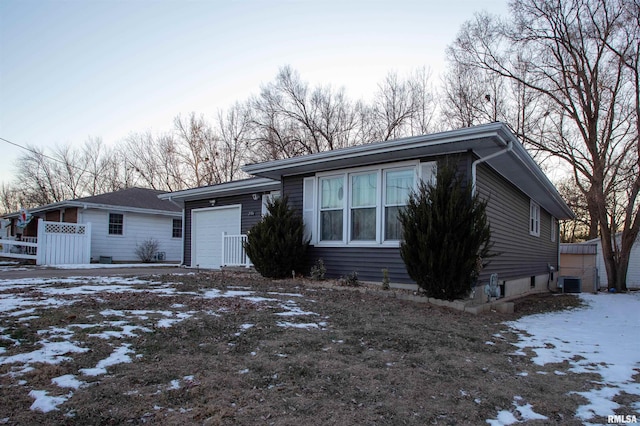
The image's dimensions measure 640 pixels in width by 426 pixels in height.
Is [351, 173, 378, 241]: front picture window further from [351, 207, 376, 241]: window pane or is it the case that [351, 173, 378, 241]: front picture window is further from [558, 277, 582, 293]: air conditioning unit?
[558, 277, 582, 293]: air conditioning unit

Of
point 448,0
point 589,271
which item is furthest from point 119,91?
point 589,271

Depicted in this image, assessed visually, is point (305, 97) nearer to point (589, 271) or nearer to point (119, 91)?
point (119, 91)

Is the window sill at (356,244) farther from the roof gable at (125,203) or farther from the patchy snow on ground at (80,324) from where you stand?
the roof gable at (125,203)

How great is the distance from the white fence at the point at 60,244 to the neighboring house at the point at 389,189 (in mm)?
8581

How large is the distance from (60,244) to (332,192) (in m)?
11.3

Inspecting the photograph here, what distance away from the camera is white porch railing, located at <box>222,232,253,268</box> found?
38.1 feet

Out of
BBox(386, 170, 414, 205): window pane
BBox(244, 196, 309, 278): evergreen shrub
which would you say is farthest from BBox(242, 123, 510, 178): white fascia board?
BBox(244, 196, 309, 278): evergreen shrub

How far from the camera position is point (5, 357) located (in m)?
3.18

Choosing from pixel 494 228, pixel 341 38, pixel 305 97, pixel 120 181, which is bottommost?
pixel 494 228

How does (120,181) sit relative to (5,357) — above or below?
above

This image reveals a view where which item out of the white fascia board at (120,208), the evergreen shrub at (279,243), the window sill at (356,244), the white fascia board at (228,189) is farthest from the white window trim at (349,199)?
the white fascia board at (120,208)

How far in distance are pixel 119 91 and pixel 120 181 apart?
22.9m

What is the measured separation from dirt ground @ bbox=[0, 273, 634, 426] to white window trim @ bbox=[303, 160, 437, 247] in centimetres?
281

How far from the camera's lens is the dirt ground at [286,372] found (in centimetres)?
253
